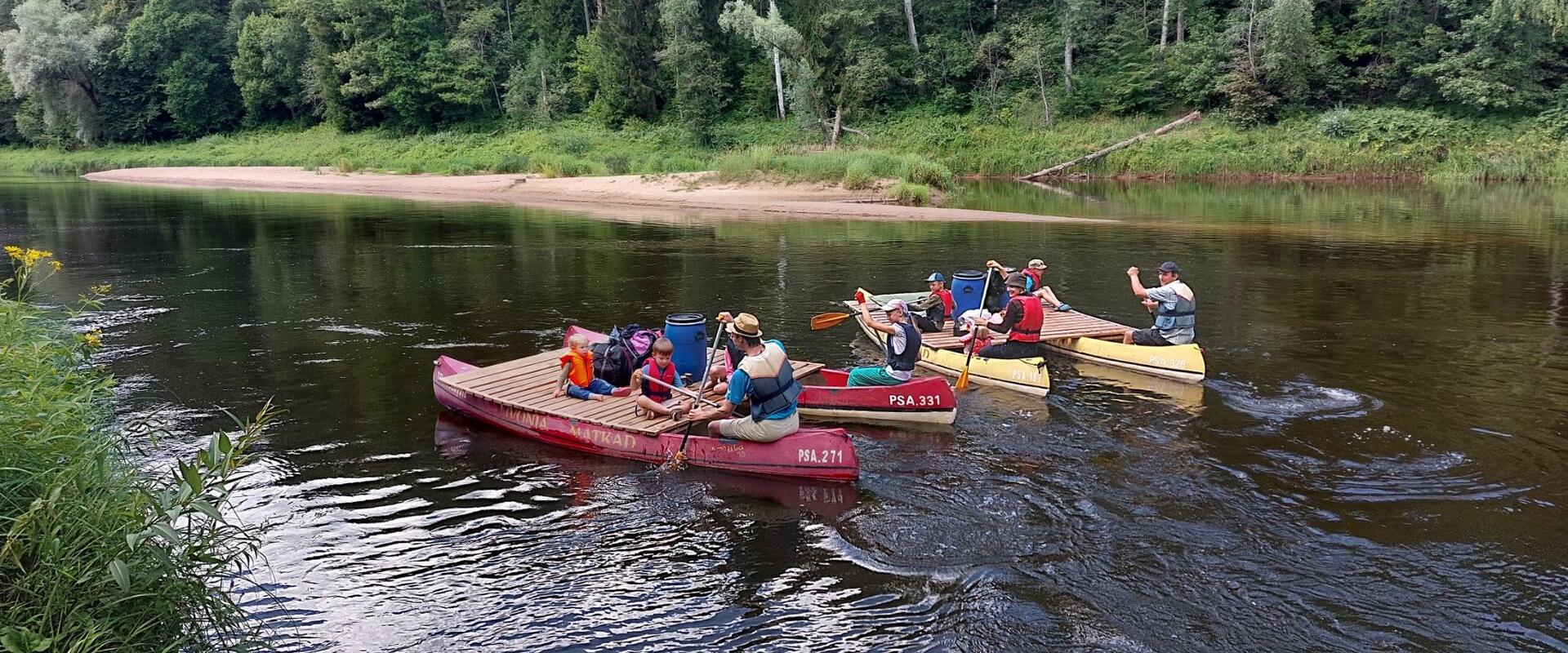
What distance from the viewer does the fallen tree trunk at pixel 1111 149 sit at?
49.8 metres

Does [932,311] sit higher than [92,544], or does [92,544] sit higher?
[92,544]

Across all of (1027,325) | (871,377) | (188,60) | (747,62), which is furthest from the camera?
(188,60)

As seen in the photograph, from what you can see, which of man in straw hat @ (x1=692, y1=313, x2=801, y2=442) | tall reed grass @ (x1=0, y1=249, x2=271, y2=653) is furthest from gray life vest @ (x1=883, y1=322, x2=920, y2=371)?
tall reed grass @ (x1=0, y1=249, x2=271, y2=653)

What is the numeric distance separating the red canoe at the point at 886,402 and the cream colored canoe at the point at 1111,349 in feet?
7.39

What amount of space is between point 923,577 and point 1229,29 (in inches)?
1874

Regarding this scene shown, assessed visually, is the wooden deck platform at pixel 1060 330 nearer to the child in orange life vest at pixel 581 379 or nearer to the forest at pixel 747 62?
the child in orange life vest at pixel 581 379

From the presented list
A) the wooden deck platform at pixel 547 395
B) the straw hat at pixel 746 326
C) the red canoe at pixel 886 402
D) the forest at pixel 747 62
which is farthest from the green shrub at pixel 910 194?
the straw hat at pixel 746 326

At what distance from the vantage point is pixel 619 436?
34.0ft

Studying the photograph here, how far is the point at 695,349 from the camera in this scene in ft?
38.5

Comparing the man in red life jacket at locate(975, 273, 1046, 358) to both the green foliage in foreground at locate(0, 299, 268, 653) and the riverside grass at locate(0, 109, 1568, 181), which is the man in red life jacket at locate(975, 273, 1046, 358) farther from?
the riverside grass at locate(0, 109, 1568, 181)

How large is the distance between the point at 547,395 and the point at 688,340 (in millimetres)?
1609

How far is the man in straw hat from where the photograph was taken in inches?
375

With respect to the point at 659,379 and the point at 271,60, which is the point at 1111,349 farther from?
the point at 271,60

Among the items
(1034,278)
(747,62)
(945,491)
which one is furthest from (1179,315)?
(747,62)
